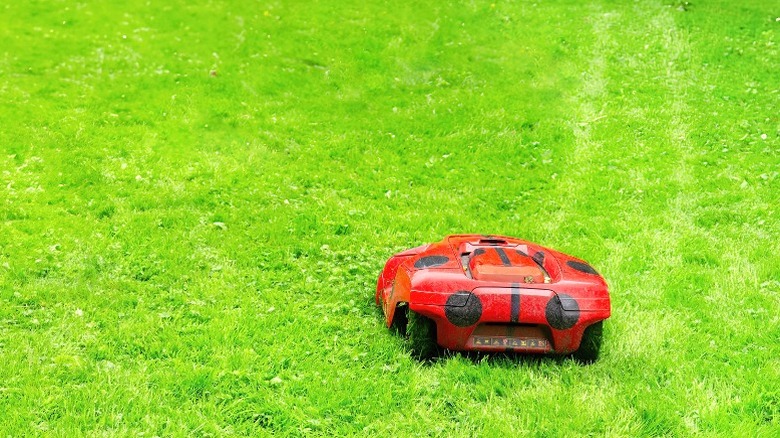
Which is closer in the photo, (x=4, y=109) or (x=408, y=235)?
(x=408, y=235)

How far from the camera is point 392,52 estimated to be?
57.2 ft

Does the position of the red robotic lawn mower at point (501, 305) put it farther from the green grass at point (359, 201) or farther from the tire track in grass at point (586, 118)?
the tire track in grass at point (586, 118)

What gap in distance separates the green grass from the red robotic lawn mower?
0.26 metres

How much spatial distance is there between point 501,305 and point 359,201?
5149mm

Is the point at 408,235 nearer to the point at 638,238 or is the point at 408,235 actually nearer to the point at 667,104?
the point at 638,238

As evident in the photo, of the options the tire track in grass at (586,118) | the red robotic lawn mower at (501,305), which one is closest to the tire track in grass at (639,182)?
→ the tire track in grass at (586,118)

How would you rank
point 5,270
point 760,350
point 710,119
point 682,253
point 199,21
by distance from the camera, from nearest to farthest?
point 760,350, point 5,270, point 682,253, point 710,119, point 199,21

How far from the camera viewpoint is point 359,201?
35.2 feet

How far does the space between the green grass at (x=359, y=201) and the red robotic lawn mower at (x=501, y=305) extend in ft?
0.86

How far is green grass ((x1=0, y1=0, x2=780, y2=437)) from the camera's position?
19.5 feet

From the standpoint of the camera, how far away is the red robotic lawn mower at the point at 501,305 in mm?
5906

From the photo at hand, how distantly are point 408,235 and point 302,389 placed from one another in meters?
3.87

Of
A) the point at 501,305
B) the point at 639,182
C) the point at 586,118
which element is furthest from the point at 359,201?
the point at 586,118

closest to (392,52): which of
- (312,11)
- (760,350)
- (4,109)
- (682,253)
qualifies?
(312,11)
